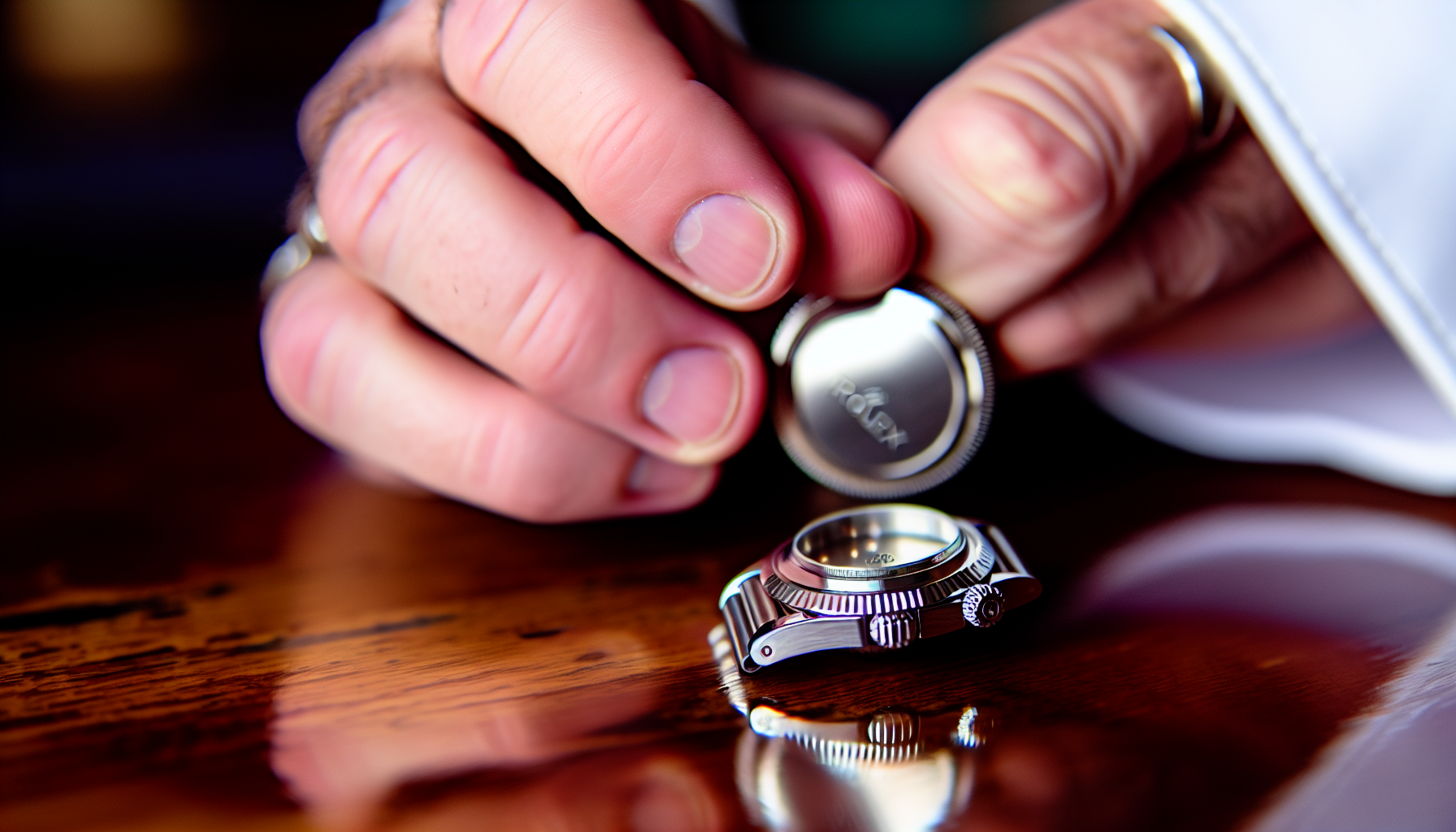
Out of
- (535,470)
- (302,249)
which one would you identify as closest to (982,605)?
(535,470)

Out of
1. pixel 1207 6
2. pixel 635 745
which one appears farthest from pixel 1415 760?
pixel 1207 6

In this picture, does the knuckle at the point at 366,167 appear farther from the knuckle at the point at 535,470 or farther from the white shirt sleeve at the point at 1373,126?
the white shirt sleeve at the point at 1373,126

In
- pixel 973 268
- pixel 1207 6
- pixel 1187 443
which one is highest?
pixel 1207 6

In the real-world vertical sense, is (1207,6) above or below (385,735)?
above

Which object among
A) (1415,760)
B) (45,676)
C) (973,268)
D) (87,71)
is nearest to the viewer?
(1415,760)

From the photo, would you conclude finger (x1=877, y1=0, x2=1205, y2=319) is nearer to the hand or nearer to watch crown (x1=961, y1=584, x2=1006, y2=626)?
the hand

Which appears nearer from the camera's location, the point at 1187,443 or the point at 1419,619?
the point at 1419,619

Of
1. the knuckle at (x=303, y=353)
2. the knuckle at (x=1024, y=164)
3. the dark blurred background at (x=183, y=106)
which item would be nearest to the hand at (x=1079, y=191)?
the knuckle at (x=1024, y=164)

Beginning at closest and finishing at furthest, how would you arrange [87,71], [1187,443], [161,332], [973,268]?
1. [973,268]
2. [1187,443]
3. [161,332]
4. [87,71]

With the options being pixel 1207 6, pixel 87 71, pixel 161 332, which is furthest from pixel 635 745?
pixel 87 71

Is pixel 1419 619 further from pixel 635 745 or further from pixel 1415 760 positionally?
pixel 635 745
